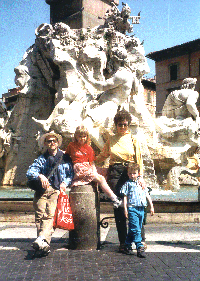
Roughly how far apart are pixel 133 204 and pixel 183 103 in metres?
8.86

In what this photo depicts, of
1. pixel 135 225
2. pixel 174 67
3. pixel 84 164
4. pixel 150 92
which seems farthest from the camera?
pixel 150 92

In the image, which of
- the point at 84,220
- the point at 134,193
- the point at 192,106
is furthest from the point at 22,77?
the point at 134,193

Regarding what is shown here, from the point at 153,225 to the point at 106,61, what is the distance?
20.4 feet

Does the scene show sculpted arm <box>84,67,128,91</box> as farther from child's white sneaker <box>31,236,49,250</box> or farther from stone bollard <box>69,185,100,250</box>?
child's white sneaker <box>31,236,49,250</box>

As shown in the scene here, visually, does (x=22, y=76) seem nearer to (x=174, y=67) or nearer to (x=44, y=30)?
(x=44, y=30)

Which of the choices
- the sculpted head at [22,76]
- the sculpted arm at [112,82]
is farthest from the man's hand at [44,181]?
the sculpted head at [22,76]

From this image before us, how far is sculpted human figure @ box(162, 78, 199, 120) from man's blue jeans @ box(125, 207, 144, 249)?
8539 millimetres

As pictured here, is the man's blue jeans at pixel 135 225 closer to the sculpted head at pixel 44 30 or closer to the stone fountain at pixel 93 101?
the stone fountain at pixel 93 101

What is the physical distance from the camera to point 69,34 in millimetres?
10672

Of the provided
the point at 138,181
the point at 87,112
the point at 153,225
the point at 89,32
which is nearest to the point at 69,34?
the point at 89,32

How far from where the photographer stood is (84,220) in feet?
13.9

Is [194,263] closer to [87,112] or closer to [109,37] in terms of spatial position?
[87,112]

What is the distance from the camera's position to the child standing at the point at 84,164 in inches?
166

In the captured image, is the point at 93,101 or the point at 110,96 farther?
the point at 110,96
